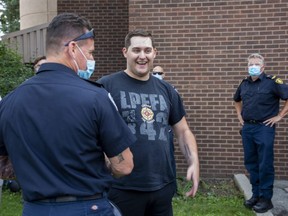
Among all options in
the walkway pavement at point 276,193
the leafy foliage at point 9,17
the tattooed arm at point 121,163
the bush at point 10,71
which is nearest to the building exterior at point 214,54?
the walkway pavement at point 276,193

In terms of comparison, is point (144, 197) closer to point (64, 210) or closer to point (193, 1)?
point (64, 210)

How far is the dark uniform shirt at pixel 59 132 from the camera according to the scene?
201 cm

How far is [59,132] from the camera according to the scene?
2012 mm

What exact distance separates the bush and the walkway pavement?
13.3 ft

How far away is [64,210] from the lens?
6.70 ft

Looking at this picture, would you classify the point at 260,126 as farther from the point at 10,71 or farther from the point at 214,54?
the point at 10,71

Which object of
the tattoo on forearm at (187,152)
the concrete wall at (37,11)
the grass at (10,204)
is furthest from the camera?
the concrete wall at (37,11)

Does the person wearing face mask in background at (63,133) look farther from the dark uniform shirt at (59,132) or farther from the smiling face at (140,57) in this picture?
the smiling face at (140,57)

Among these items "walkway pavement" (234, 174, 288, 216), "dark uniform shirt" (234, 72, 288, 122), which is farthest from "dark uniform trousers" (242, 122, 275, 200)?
"walkway pavement" (234, 174, 288, 216)

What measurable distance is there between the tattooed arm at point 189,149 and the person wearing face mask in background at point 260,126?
2383mm

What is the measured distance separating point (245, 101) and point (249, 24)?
1.91 metres

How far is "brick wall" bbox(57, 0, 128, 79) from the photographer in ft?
32.7

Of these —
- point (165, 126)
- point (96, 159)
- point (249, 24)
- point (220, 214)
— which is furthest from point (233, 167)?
point (96, 159)

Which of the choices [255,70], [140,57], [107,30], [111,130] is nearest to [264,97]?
[255,70]
